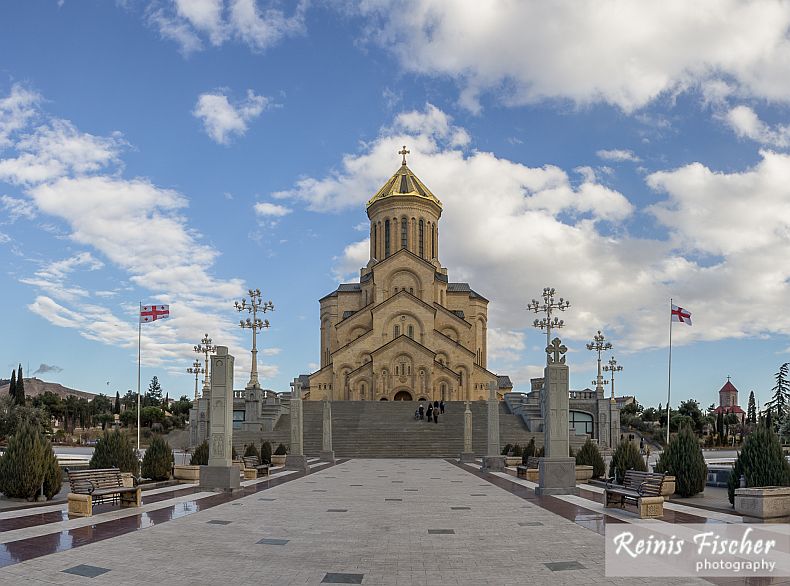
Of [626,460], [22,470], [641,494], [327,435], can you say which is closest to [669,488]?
[626,460]

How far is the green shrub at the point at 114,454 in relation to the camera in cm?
1606

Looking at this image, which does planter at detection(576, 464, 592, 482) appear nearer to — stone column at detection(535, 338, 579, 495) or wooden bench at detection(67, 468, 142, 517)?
stone column at detection(535, 338, 579, 495)

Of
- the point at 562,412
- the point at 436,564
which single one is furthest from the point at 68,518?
the point at 562,412

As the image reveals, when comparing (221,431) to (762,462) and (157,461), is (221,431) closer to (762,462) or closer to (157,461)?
(157,461)

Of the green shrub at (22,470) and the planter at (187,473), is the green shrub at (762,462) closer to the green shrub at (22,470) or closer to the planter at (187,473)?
the planter at (187,473)

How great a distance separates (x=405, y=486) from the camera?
720 inches

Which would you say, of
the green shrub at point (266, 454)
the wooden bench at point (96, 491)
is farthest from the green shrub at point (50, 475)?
the green shrub at point (266, 454)

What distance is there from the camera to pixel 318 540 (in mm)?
9953

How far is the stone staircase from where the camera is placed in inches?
1383

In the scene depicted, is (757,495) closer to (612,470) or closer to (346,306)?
(612,470)

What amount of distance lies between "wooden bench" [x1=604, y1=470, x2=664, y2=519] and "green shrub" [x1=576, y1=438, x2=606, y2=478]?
6447 millimetres

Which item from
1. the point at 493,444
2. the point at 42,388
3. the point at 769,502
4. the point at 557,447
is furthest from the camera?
the point at 42,388

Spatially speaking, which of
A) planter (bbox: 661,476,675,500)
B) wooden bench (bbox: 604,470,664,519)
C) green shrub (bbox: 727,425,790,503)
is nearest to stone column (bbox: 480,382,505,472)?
planter (bbox: 661,476,675,500)

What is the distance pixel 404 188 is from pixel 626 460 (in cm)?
4971
